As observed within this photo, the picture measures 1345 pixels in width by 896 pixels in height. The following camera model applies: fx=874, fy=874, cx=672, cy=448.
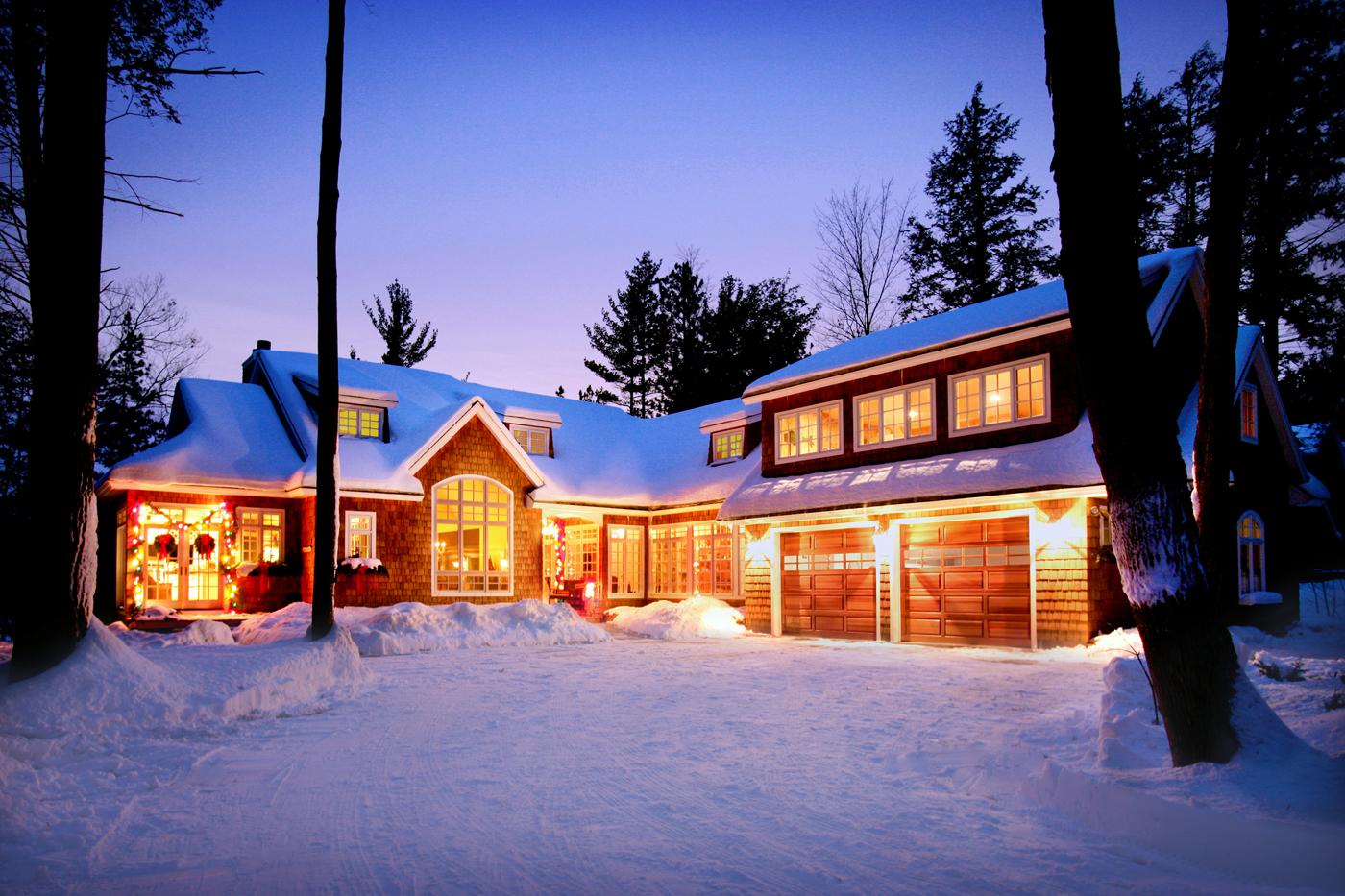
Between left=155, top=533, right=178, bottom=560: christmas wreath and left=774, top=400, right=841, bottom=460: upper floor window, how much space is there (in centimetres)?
1417

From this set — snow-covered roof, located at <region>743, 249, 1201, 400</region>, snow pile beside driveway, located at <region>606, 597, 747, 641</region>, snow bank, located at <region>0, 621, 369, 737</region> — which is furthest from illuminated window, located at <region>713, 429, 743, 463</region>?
snow bank, located at <region>0, 621, 369, 737</region>

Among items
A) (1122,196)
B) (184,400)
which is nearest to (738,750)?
(1122,196)

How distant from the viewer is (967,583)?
16703 mm

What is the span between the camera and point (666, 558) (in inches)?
1025

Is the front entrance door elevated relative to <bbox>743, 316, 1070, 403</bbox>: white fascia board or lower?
lower

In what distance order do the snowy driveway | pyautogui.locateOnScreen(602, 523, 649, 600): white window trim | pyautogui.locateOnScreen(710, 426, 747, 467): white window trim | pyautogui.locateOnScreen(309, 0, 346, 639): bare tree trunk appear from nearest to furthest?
the snowy driveway, pyautogui.locateOnScreen(309, 0, 346, 639): bare tree trunk, pyautogui.locateOnScreen(710, 426, 747, 467): white window trim, pyautogui.locateOnScreen(602, 523, 649, 600): white window trim

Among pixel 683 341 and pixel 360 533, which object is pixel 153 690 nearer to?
pixel 360 533

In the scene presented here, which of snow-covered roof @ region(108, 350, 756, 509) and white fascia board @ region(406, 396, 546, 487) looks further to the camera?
white fascia board @ region(406, 396, 546, 487)

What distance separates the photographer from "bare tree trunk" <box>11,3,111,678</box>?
752 cm

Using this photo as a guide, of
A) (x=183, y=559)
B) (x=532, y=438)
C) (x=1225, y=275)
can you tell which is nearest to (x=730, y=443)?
(x=532, y=438)

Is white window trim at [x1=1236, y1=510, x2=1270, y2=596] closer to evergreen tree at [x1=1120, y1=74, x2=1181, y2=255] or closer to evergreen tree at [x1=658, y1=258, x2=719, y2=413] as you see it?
evergreen tree at [x1=1120, y1=74, x2=1181, y2=255]

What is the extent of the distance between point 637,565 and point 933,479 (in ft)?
40.2

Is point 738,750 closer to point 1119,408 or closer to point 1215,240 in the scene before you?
point 1119,408

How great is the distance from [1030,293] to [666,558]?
12.8m
